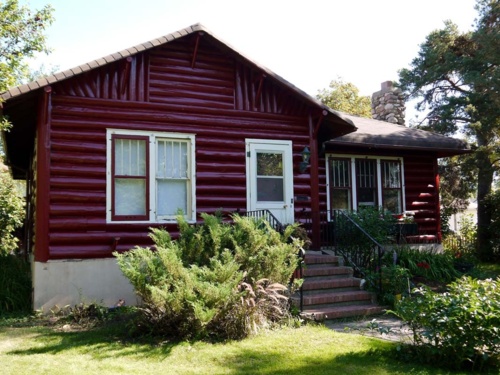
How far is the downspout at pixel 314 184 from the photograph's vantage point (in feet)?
35.0

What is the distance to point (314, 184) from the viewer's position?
10945 mm

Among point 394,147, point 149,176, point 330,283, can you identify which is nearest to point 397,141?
point 394,147

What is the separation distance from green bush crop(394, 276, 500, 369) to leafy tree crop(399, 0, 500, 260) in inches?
471

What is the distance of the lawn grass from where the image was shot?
535 centimetres

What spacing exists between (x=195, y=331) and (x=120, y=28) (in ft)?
27.5

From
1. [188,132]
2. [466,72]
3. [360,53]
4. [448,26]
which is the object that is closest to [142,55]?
[188,132]

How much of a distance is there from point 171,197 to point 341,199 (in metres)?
5.46

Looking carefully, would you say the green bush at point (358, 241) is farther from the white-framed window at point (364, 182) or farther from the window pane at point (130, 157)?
the window pane at point (130, 157)

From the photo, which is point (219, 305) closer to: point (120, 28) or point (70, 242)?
point (70, 242)

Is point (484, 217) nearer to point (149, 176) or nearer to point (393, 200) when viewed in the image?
point (393, 200)

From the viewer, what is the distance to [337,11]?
11.0 metres

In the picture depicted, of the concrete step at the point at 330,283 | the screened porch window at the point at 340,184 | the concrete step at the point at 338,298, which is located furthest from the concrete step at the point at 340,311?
the screened porch window at the point at 340,184

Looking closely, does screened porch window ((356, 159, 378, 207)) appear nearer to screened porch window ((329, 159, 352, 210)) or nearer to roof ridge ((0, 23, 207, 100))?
screened porch window ((329, 159, 352, 210))

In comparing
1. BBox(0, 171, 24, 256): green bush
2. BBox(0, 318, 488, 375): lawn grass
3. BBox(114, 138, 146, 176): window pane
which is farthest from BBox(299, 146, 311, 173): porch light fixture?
BBox(0, 171, 24, 256): green bush
